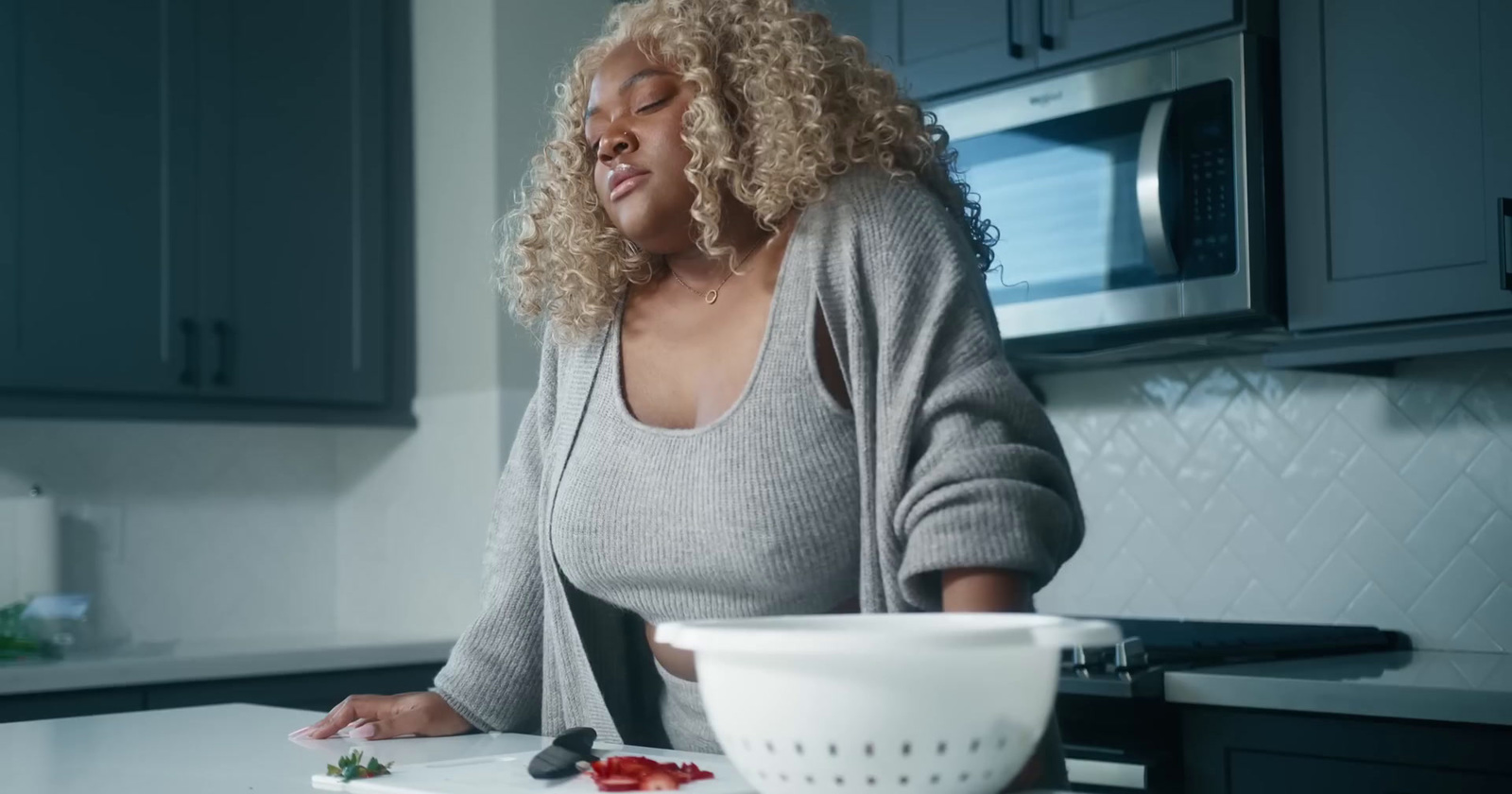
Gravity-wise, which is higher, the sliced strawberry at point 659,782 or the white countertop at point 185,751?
the sliced strawberry at point 659,782

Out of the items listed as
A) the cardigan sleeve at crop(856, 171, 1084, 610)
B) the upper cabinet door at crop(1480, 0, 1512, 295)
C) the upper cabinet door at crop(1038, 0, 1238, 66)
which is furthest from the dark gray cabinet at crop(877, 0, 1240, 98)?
the cardigan sleeve at crop(856, 171, 1084, 610)

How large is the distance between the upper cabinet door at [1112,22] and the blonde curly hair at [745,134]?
929mm

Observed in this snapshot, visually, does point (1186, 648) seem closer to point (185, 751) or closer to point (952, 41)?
point (952, 41)

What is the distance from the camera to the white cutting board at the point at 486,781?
0.94m

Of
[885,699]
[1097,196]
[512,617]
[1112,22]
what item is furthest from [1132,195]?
[885,699]

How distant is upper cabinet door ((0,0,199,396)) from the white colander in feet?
7.66

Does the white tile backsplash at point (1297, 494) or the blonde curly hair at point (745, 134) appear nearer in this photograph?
the blonde curly hair at point (745, 134)

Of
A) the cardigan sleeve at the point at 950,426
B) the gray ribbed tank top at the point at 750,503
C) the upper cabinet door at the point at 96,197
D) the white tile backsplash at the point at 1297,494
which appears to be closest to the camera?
the cardigan sleeve at the point at 950,426

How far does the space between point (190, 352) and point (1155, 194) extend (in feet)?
6.01

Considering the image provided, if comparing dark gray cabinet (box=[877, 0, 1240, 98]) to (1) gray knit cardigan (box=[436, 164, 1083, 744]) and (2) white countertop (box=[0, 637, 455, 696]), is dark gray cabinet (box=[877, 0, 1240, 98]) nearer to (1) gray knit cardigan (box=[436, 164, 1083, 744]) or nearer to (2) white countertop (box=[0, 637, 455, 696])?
(1) gray knit cardigan (box=[436, 164, 1083, 744])

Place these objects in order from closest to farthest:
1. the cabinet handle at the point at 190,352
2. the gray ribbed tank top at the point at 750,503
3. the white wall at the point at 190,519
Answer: the gray ribbed tank top at the point at 750,503
the cabinet handle at the point at 190,352
the white wall at the point at 190,519

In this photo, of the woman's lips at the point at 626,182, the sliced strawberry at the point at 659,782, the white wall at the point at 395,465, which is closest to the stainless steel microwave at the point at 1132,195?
the woman's lips at the point at 626,182

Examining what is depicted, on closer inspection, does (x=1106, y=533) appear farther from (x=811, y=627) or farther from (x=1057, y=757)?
(x=811, y=627)

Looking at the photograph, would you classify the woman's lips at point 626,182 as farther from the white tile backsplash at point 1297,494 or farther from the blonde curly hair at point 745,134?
the white tile backsplash at point 1297,494
